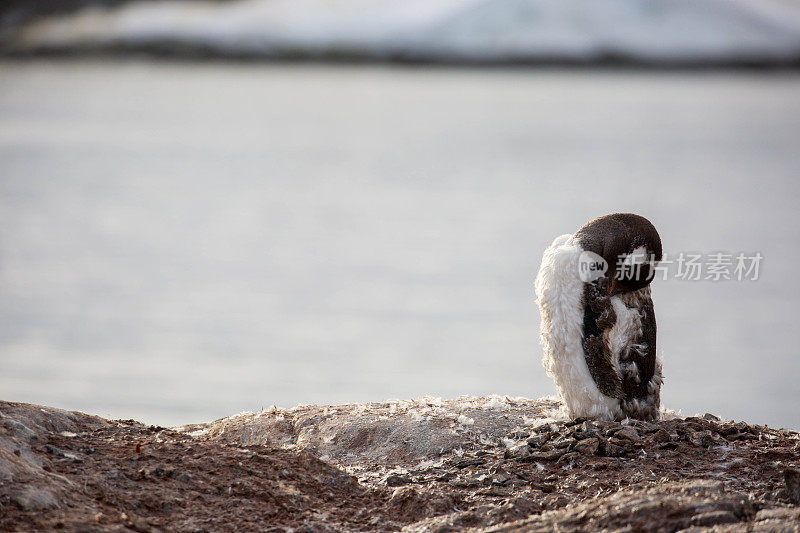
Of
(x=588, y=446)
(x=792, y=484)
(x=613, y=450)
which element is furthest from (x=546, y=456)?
(x=792, y=484)

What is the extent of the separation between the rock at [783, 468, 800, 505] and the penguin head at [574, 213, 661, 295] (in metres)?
1.96

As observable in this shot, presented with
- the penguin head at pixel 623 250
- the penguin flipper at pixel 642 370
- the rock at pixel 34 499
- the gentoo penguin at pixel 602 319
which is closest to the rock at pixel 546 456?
the gentoo penguin at pixel 602 319

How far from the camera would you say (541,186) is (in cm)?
3559

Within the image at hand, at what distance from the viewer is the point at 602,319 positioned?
21.2ft

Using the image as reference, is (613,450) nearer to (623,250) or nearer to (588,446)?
(588,446)

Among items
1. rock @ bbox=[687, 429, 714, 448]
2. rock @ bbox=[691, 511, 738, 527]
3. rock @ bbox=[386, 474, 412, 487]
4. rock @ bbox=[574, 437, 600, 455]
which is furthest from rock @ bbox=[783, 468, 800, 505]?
rock @ bbox=[386, 474, 412, 487]

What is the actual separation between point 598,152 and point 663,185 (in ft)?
46.0

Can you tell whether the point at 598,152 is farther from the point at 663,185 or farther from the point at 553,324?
the point at 553,324

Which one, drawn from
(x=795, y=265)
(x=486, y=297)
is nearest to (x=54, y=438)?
(x=486, y=297)

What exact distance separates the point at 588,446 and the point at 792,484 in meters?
1.34

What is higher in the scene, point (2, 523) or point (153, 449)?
point (153, 449)

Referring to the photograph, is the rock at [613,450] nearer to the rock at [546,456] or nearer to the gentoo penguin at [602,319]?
the rock at [546,456]

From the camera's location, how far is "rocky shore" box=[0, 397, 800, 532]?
4.46m

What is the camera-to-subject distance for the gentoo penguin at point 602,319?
21.3 ft
